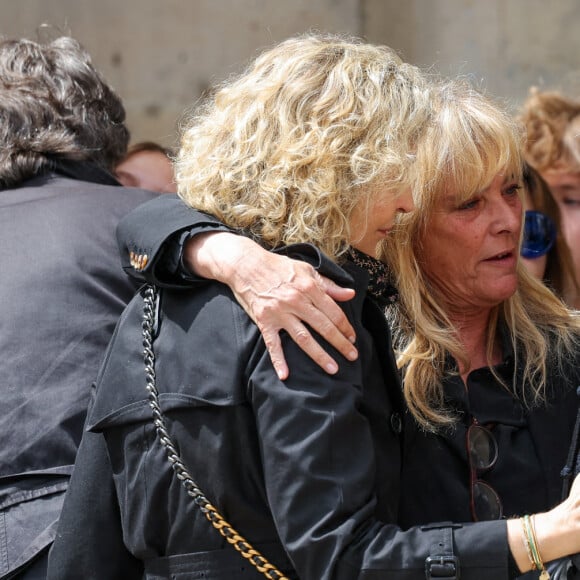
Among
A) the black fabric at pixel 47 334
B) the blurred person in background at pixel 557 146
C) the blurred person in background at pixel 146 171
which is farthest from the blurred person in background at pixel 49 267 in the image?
the blurred person in background at pixel 557 146

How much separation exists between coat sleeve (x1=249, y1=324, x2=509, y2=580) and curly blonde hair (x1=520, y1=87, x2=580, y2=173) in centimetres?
229

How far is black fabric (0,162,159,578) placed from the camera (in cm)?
236

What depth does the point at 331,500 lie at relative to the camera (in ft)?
5.75

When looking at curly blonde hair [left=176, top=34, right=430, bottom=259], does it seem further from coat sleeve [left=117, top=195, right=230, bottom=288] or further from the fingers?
the fingers

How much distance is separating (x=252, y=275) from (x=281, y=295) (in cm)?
7

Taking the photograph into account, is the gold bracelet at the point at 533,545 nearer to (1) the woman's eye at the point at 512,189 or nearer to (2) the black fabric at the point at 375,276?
(2) the black fabric at the point at 375,276

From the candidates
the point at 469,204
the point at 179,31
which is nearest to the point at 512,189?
the point at 469,204

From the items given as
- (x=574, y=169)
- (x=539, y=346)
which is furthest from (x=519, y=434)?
(x=574, y=169)

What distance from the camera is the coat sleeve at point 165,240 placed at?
2031 millimetres

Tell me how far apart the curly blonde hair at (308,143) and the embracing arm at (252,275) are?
49 mm

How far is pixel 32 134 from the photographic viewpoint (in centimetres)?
282

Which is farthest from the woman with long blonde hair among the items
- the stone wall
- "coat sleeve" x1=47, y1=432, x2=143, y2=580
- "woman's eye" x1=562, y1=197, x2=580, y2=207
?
the stone wall

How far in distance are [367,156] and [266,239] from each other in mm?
236

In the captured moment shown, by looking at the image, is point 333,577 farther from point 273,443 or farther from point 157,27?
point 157,27
